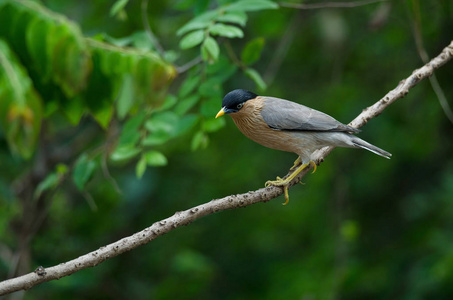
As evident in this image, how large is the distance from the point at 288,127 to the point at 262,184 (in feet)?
10.3

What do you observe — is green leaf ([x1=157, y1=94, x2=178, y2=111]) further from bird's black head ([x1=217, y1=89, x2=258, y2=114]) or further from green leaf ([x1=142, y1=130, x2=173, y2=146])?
bird's black head ([x1=217, y1=89, x2=258, y2=114])

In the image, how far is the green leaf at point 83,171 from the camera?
4.09 metres

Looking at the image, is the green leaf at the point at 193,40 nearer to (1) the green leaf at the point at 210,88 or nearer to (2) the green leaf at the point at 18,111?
(1) the green leaf at the point at 210,88

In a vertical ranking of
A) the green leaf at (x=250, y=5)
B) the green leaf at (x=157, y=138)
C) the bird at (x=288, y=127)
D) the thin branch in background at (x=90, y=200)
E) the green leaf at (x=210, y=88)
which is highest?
the green leaf at (x=250, y=5)

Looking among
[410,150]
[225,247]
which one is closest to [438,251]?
[410,150]

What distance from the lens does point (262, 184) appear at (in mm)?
6734

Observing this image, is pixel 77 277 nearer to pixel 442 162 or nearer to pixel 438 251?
pixel 438 251

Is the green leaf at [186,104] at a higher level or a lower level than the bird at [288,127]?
lower

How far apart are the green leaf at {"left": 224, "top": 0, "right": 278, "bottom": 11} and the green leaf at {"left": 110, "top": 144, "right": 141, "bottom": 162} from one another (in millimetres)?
1161

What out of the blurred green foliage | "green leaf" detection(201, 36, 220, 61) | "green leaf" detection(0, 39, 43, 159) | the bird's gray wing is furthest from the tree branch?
the blurred green foliage

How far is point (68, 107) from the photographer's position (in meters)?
4.10

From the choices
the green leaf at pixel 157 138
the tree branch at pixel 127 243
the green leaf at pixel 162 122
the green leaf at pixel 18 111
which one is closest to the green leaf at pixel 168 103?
the green leaf at pixel 162 122

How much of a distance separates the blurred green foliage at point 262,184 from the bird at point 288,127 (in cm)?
108

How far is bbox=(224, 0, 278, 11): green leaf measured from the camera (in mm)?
3906
